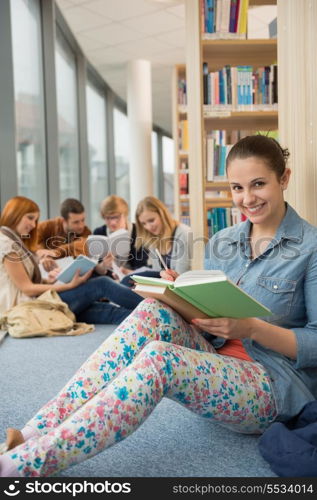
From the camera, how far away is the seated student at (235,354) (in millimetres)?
1064

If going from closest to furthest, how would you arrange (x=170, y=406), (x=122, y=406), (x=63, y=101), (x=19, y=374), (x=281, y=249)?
1. (x=122, y=406)
2. (x=281, y=249)
3. (x=170, y=406)
4. (x=19, y=374)
5. (x=63, y=101)

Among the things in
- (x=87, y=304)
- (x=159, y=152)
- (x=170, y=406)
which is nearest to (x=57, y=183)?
(x=87, y=304)

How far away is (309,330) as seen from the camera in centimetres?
127

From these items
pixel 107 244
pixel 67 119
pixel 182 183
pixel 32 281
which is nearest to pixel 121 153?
pixel 67 119

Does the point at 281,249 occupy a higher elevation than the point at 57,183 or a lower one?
lower

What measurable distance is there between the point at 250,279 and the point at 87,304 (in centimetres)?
200

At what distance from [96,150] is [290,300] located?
20.6ft

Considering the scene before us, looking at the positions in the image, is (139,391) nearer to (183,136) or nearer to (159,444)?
(159,444)

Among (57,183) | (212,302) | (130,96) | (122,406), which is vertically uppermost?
(130,96)

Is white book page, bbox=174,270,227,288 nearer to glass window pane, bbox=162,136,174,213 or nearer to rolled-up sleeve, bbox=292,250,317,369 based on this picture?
rolled-up sleeve, bbox=292,250,317,369

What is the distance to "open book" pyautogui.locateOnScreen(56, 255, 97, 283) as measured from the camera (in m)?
2.95

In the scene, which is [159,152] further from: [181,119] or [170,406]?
[170,406]

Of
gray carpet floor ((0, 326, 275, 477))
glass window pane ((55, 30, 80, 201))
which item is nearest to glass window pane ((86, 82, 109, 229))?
glass window pane ((55, 30, 80, 201))
